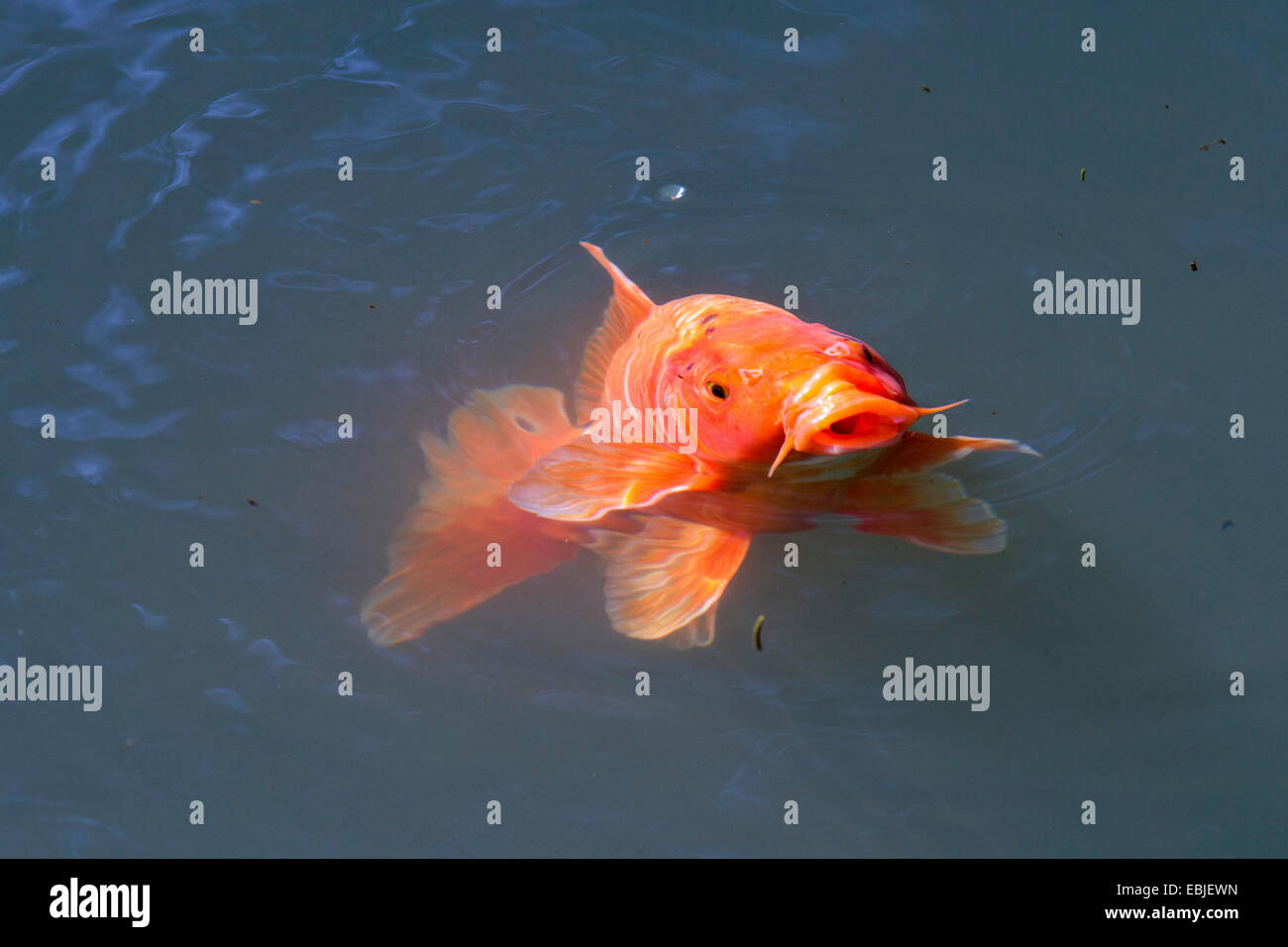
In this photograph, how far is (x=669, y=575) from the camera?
4.06 meters

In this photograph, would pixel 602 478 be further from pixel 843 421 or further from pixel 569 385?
pixel 569 385

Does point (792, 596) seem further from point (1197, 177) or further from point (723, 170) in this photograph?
point (1197, 177)

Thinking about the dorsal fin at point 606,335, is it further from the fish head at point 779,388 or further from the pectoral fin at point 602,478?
the pectoral fin at point 602,478

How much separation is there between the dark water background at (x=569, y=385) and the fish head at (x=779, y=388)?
1.33 meters

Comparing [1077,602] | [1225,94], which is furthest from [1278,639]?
[1225,94]

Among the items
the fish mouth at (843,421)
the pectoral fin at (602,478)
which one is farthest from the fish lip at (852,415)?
the pectoral fin at (602,478)

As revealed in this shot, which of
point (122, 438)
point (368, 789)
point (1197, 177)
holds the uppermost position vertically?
point (1197, 177)

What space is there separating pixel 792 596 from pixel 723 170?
2.27 m

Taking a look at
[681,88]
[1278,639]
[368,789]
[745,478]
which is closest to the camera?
[745,478]

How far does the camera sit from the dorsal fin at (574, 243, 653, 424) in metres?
4.28

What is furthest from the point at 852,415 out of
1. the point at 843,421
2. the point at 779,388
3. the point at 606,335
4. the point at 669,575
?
the point at 606,335

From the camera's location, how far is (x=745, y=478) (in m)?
3.59

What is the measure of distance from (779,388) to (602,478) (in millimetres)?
895

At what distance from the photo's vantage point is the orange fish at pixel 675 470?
3135mm
